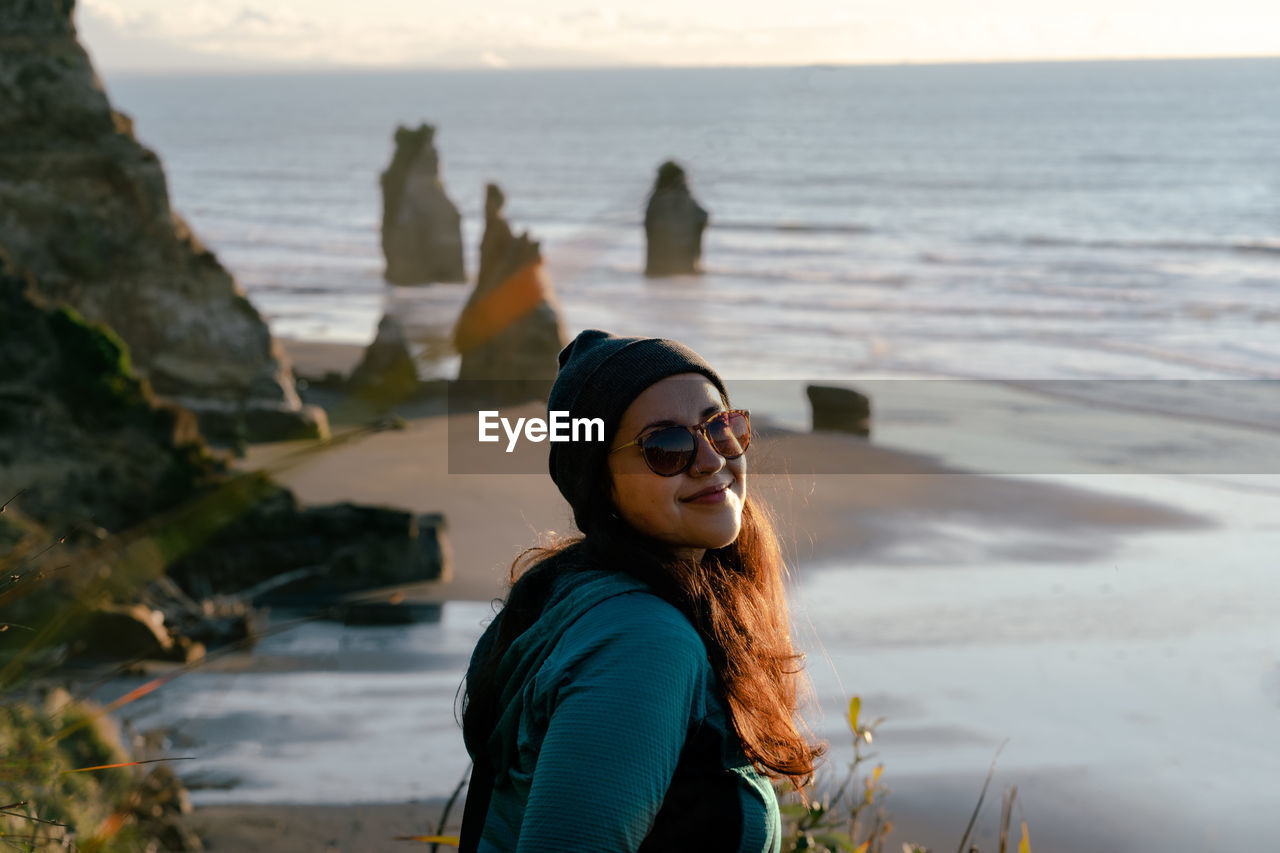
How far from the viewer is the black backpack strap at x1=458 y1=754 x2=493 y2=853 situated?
2068mm

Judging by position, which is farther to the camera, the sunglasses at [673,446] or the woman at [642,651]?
the sunglasses at [673,446]

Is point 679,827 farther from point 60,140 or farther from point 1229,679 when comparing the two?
point 60,140

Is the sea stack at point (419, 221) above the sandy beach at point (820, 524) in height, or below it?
above

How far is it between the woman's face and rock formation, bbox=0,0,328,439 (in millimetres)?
18565

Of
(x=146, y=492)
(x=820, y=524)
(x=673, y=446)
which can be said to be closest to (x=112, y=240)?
(x=146, y=492)

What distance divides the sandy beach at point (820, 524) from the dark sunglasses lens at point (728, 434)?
5490 mm

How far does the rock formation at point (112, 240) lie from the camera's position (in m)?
19.5

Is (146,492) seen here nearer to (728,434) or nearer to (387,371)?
(387,371)

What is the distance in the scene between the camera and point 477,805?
6.81ft

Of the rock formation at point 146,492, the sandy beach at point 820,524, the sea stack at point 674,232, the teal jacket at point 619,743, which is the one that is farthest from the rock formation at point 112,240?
the sea stack at point 674,232

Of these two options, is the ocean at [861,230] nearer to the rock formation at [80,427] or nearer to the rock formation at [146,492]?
the rock formation at [146,492]

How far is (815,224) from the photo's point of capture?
55156 mm

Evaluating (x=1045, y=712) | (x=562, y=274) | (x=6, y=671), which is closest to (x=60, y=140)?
(x=1045, y=712)

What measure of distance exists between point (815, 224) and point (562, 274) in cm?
1483
